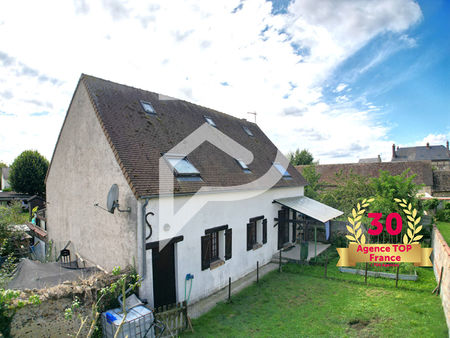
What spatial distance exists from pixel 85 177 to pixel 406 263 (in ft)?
45.6

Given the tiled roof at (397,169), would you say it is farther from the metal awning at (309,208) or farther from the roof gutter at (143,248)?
the roof gutter at (143,248)

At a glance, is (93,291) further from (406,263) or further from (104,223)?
(406,263)

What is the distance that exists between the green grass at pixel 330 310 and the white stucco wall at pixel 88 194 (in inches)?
143

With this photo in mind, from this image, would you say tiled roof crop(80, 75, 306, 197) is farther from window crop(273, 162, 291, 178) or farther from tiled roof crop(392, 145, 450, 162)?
tiled roof crop(392, 145, 450, 162)

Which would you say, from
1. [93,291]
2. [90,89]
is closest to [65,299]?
[93,291]

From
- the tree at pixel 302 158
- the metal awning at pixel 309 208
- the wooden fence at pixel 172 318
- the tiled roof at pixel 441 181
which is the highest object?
the tree at pixel 302 158

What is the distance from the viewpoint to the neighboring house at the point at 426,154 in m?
59.2

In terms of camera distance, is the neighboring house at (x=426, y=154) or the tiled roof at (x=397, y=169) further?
the neighboring house at (x=426, y=154)

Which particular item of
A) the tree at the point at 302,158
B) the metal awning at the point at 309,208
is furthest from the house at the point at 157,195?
the tree at the point at 302,158

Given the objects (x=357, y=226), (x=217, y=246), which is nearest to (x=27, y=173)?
(x=217, y=246)

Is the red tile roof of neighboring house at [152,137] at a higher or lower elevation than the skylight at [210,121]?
lower

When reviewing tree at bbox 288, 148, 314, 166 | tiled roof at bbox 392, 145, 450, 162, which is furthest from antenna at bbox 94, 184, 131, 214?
tiled roof at bbox 392, 145, 450, 162

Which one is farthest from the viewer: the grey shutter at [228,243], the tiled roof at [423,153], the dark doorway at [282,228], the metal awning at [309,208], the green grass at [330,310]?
the tiled roof at [423,153]

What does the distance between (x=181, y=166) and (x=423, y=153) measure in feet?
231
